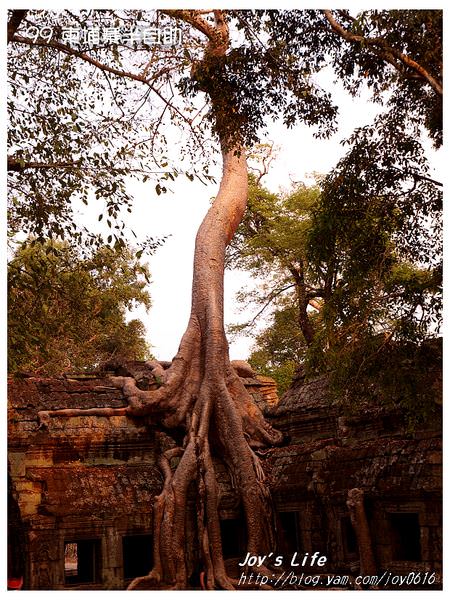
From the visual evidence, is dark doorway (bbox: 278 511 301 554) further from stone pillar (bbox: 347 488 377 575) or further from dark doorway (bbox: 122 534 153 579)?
dark doorway (bbox: 122 534 153 579)

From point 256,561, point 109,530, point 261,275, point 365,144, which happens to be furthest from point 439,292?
point 261,275

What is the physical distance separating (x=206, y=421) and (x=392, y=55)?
18.3 ft

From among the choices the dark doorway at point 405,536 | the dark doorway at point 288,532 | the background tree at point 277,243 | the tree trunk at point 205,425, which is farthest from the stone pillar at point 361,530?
the background tree at point 277,243

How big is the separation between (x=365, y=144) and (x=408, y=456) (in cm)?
345

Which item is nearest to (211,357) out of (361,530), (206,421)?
(206,421)

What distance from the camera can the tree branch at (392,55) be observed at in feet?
24.8

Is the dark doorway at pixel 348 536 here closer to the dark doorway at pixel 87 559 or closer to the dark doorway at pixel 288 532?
the dark doorway at pixel 288 532

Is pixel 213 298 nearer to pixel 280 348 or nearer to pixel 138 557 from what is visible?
pixel 138 557

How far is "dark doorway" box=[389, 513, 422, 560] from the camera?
29.7ft

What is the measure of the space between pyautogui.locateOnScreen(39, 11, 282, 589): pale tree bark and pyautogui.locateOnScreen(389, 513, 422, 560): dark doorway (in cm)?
206

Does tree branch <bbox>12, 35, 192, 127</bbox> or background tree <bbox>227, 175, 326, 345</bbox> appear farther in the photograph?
background tree <bbox>227, 175, 326, 345</bbox>

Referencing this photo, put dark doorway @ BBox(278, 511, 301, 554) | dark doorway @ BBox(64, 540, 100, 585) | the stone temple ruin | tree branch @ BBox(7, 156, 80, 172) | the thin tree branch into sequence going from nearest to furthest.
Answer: the thin tree branch < tree branch @ BBox(7, 156, 80, 172) < the stone temple ruin < dark doorway @ BBox(64, 540, 100, 585) < dark doorway @ BBox(278, 511, 301, 554)

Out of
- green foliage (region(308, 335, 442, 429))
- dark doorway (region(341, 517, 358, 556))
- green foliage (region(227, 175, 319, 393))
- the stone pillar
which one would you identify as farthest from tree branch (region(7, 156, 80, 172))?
green foliage (region(227, 175, 319, 393))

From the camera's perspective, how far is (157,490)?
35.1ft
